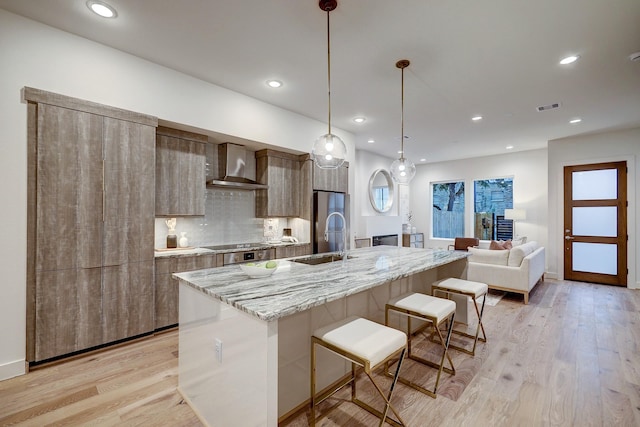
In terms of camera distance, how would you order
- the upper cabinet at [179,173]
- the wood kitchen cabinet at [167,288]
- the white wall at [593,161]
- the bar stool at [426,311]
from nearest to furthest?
the bar stool at [426,311], the wood kitchen cabinet at [167,288], the upper cabinet at [179,173], the white wall at [593,161]

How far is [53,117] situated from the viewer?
2.45 m

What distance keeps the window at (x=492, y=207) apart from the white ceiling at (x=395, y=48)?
3.24 m

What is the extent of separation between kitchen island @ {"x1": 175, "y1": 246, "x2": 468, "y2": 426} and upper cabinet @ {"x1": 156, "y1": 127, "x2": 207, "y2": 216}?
1.58 metres

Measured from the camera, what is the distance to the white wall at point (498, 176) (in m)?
6.75

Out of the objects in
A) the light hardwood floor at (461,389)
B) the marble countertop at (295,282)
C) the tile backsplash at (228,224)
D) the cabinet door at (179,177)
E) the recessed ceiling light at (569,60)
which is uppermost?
the recessed ceiling light at (569,60)

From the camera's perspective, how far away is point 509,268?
4.41m

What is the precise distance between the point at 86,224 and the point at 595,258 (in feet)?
25.9

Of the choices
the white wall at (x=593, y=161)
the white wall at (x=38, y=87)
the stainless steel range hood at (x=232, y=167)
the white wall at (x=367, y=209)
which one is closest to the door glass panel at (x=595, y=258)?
the white wall at (x=593, y=161)

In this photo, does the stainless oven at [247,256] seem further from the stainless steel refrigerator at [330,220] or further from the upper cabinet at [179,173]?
the stainless steel refrigerator at [330,220]

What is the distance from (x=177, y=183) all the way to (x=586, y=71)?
465cm

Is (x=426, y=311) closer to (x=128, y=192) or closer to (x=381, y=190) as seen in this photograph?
(x=128, y=192)

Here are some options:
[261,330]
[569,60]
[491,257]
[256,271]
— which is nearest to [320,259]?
[256,271]

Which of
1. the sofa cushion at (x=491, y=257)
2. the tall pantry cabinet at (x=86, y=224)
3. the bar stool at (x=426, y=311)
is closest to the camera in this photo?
the bar stool at (x=426, y=311)

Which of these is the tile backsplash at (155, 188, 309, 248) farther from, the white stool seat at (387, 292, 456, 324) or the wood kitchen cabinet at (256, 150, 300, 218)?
the white stool seat at (387, 292, 456, 324)
